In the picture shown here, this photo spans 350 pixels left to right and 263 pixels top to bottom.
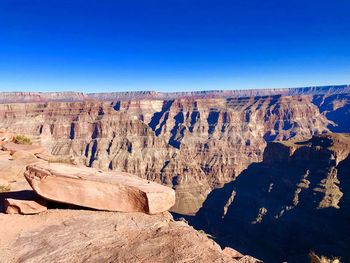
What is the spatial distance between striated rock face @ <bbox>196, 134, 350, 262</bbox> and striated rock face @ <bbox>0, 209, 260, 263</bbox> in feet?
163

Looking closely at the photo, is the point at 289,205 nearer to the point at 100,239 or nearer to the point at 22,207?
the point at 22,207

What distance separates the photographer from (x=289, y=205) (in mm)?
78062

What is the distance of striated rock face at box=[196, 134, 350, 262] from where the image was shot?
64188 millimetres

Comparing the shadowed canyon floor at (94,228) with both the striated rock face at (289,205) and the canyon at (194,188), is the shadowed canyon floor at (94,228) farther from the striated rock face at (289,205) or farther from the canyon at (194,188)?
the striated rock face at (289,205)

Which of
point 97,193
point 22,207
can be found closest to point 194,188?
point 97,193

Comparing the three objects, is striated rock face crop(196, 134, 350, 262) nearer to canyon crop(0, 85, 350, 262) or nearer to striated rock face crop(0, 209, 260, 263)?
canyon crop(0, 85, 350, 262)

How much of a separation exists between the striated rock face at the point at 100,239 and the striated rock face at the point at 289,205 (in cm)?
4957

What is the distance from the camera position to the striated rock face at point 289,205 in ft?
211

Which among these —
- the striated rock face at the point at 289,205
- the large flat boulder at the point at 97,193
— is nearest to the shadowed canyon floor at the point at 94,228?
the large flat boulder at the point at 97,193

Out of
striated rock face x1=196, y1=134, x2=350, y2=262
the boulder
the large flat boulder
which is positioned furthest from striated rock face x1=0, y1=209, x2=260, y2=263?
striated rock face x1=196, y1=134, x2=350, y2=262

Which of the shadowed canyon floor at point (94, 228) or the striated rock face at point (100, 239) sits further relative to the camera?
the shadowed canyon floor at point (94, 228)

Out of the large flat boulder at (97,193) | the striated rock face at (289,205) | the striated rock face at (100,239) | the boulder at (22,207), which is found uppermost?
the large flat boulder at (97,193)

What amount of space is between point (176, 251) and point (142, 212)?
3028 mm

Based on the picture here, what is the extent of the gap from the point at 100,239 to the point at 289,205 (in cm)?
7601
